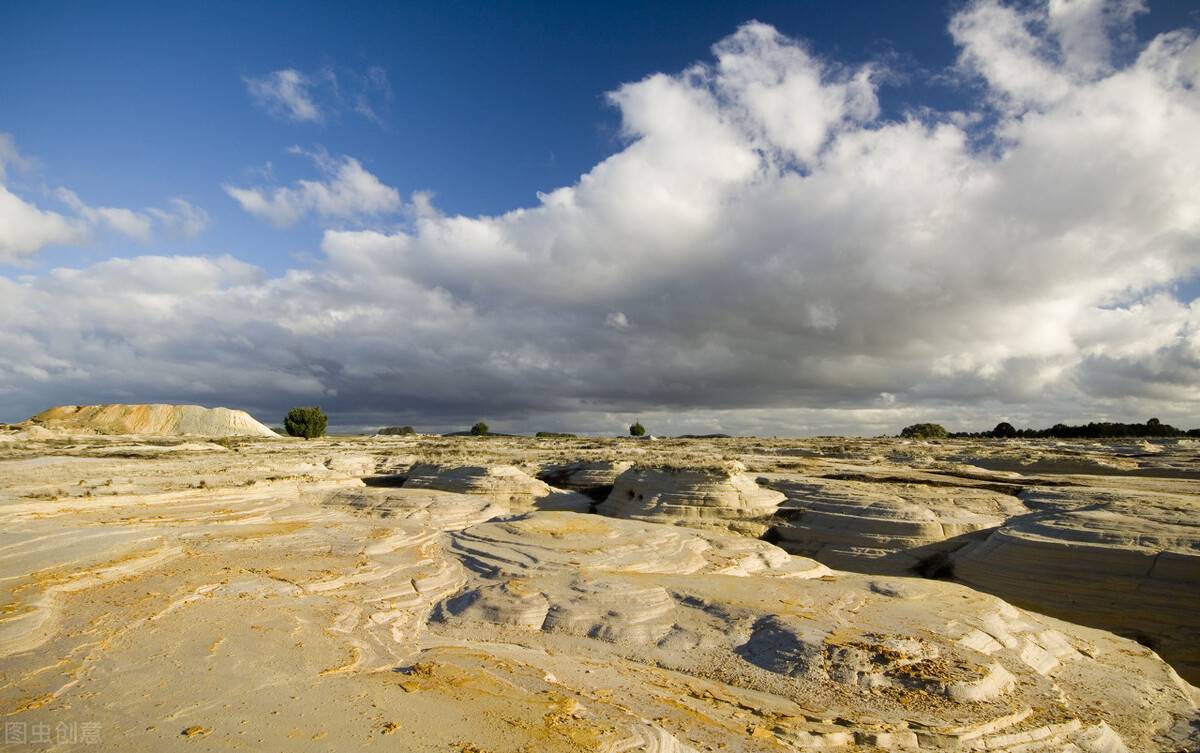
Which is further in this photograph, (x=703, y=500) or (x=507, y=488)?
(x=507, y=488)

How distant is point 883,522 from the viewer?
68.7 ft

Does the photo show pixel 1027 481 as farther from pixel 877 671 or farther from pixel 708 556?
pixel 877 671

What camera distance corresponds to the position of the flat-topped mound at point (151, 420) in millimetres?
74562

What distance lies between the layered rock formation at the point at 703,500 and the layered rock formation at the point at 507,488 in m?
2.73

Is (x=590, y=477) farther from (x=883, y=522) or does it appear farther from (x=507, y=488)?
(x=883, y=522)

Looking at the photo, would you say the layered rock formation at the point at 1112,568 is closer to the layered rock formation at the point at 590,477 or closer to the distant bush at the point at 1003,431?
the layered rock formation at the point at 590,477

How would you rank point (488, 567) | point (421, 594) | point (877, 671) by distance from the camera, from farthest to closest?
point (488, 567)
point (421, 594)
point (877, 671)

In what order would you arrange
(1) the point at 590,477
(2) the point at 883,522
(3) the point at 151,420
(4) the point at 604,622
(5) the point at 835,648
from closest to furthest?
(5) the point at 835,648 → (4) the point at 604,622 → (2) the point at 883,522 → (1) the point at 590,477 → (3) the point at 151,420

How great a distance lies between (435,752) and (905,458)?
1764 inches

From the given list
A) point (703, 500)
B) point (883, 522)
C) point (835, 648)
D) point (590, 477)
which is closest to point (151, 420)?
point (590, 477)

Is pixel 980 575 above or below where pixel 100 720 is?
below

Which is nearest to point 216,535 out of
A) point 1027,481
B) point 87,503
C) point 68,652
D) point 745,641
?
point 87,503

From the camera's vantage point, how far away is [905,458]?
44.1 metres

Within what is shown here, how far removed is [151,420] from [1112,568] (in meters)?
93.1
